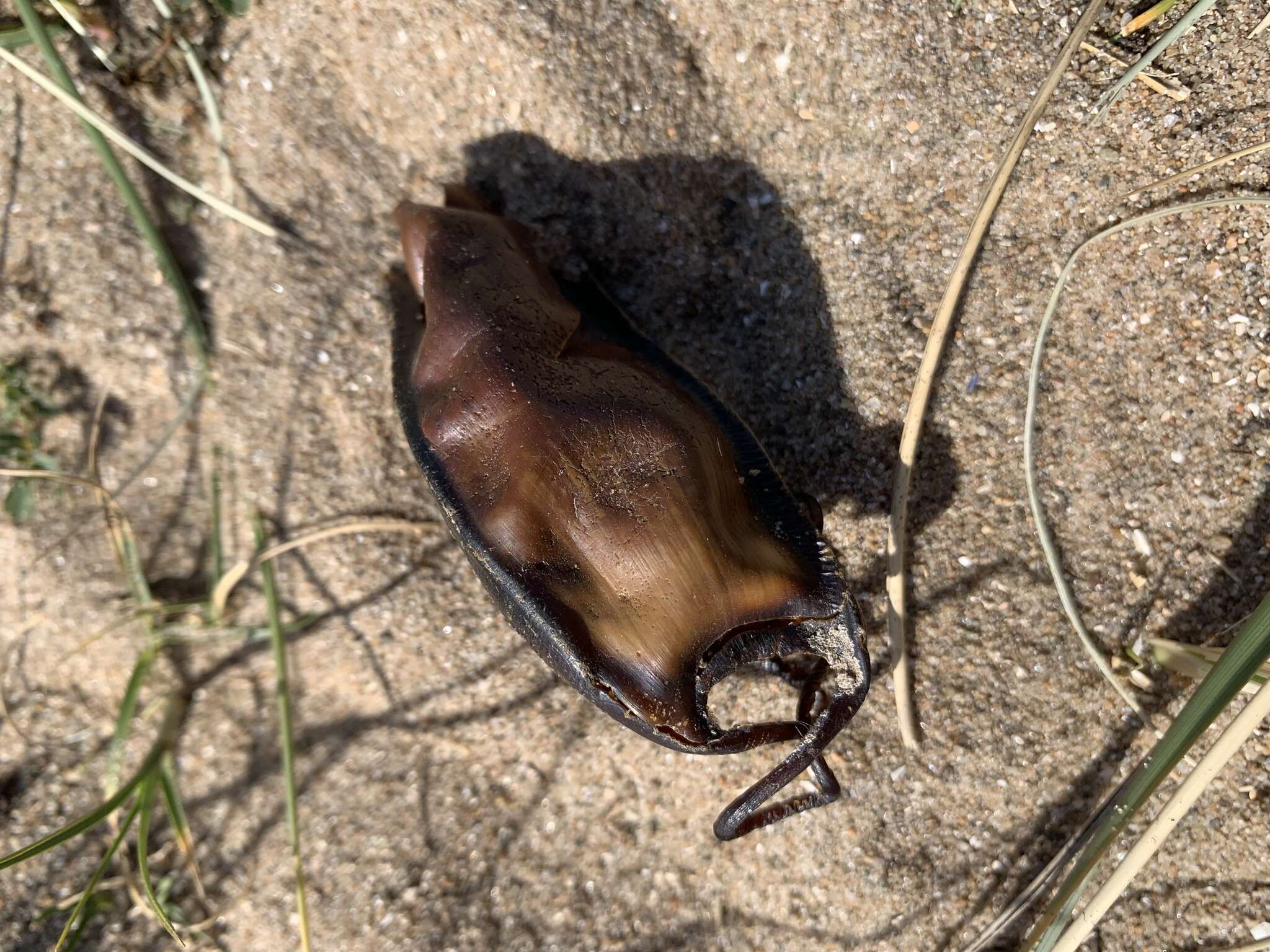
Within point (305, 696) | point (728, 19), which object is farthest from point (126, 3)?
point (305, 696)

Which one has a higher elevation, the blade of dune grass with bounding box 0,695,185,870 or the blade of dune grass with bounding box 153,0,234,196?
the blade of dune grass with bounding box 153,0,234,196

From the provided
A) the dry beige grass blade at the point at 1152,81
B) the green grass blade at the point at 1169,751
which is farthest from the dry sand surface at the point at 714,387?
the green grass blade at the point at 1169,751

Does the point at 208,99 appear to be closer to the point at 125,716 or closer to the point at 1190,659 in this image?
the point at 125,716

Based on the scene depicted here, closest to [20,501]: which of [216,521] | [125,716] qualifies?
[216,521]

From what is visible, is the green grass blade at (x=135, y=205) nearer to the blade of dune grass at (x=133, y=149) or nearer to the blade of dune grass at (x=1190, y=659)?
the blade of dune grass at (x=133, y=149)

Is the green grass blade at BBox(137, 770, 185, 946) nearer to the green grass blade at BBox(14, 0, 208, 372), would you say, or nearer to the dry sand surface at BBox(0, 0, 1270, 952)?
the dry sand surface at BBox(0, 0, 1270, 952)

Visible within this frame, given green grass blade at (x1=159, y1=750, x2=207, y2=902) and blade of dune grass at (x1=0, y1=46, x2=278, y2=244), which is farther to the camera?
green grass blade at (x1=159, y1=750, x2=207, y2=902)

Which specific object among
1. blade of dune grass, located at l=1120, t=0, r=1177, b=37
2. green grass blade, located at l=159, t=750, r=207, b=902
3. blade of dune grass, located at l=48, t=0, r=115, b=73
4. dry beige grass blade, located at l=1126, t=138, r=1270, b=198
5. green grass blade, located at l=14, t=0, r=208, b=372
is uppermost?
blade of dune grass, located at l=1120, t=0, r=1177, b=37

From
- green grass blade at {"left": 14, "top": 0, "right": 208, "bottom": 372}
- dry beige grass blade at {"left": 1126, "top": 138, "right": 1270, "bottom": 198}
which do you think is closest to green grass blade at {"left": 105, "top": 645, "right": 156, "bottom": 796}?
green grass blade at {"left": 14, "top": 0, "right": 208, "bottom": 372}
